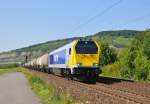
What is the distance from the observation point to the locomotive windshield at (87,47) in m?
33.9

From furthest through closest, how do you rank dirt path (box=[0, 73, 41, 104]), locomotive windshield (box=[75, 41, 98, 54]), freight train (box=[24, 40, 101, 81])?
locomotive windshield (box=[75, 41, 98, 54]) → freight train (box=[24, 40, 101, 81]) → dirt path (box=[0, 73, 41, 104])

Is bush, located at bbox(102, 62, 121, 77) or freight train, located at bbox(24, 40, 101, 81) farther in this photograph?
bush, located at bbox(102, 62, 121, 77)

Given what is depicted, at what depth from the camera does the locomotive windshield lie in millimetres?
33875

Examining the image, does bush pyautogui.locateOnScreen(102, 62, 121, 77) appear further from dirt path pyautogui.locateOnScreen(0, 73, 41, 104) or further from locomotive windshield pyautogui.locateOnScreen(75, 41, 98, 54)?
dirt path pyautogui.locateOnScreen(0, 73, 41, 104)

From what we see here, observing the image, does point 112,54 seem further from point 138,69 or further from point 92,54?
point 92,54

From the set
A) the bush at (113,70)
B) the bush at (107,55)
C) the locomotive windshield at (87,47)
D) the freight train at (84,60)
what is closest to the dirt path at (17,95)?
the freight train at (84,60)

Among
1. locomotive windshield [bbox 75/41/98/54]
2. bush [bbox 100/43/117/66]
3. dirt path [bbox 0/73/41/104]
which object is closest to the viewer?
dirt path [bbox 0/73/41/104]

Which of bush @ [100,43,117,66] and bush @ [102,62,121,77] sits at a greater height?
bush @ [100,43,117,66]

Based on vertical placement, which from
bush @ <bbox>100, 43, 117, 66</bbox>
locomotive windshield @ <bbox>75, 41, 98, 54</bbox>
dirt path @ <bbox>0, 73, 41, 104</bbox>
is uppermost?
bush @ <bbox>100, 43, 117, 66</bbox>

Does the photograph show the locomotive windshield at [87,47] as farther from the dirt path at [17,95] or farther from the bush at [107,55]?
the bush at [107,55]

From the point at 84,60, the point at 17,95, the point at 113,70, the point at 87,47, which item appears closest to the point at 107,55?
the point at 113,70

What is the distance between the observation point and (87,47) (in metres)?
34.1

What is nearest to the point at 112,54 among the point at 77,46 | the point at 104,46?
the point at 104,46

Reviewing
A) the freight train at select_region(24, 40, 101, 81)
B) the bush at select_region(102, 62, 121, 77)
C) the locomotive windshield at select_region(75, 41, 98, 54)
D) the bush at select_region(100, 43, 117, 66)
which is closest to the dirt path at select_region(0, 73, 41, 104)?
the freight train at select_region(24, 40, 101, 81)
